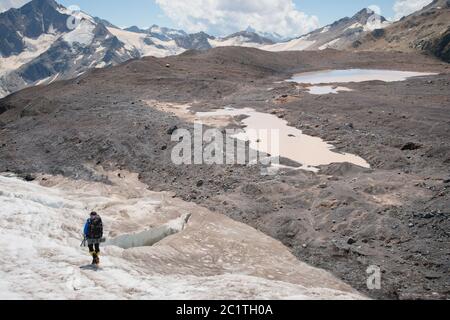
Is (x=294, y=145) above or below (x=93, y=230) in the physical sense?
above

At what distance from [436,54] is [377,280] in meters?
89.0

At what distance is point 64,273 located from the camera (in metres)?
12.8

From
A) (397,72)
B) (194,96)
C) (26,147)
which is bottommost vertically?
(26,147)

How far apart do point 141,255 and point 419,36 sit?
118 m

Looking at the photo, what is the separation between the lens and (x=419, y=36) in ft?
375

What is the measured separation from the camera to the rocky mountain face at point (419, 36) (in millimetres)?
91562

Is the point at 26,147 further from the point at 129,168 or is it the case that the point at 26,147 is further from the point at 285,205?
the point at 285,205

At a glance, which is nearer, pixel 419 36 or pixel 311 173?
pixel 311 173

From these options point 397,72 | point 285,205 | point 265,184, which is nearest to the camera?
point 285,205

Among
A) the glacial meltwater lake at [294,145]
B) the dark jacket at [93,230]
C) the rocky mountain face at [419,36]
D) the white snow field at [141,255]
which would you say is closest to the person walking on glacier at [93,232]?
the dark jacket at [93,230]

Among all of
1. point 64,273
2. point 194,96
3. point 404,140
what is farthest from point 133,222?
point 194,96

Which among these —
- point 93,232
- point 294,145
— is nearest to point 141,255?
point 93,232

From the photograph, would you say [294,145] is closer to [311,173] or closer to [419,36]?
[311,173]

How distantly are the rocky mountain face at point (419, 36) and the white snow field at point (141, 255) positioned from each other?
272 feet
